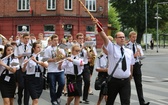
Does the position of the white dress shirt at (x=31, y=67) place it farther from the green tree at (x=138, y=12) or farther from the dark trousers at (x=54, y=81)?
the green tree at (x=138, y=12)

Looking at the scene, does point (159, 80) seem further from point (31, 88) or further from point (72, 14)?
point (72, 14)

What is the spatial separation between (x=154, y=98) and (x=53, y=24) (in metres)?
→ 31.7

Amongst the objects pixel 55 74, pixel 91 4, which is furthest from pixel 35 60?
pixel 91 4

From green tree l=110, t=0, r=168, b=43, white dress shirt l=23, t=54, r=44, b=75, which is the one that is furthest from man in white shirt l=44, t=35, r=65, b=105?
green tree l=110, t=0, r=168, b=43

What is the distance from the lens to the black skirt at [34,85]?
26.8 ft

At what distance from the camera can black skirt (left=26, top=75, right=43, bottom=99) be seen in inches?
322

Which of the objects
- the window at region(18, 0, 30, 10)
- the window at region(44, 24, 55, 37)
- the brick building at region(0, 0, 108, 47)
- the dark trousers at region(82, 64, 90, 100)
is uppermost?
the window at region(18, 0, 30, 10)

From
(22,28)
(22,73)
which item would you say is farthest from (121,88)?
(22,28)

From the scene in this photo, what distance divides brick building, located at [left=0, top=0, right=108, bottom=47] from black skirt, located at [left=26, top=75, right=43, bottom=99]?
33286 mm

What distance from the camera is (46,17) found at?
1668 inches

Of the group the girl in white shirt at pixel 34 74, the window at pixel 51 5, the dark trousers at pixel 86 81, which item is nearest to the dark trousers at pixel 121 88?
the girl in white shirt at pixel 34 74

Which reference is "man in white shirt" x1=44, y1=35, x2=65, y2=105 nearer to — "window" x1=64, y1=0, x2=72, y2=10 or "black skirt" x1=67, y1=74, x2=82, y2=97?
"black skirt" x1=67, y1=74, x2=82, y2=97

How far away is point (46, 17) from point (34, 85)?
34619 millimetres

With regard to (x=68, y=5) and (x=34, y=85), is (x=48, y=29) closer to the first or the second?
(x=68, y=5)
